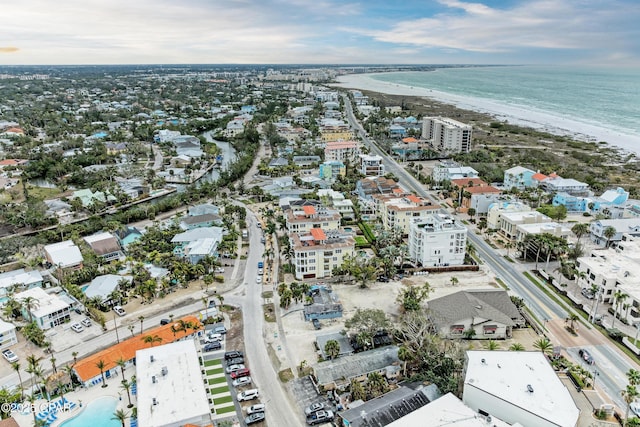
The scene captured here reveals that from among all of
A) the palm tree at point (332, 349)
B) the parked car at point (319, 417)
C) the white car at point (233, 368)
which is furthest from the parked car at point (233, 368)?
the parked car at point (319, 417)

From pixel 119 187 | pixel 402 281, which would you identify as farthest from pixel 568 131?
pixel 119 187

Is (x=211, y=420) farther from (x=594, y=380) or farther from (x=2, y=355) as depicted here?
(x=594, y=380)

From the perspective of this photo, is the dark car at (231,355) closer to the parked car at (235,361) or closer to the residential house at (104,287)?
the parked car at (235,361)

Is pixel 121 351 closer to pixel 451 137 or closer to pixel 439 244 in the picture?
pixel 439 244

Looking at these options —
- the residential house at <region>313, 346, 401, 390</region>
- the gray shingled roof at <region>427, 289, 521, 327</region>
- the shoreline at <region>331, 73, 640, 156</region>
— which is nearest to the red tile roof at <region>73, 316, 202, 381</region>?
the residential house at <region>313, 346, 401, 390</region>

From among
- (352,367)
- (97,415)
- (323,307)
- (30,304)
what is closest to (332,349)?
(352,367)

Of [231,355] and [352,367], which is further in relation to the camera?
[231,355]
